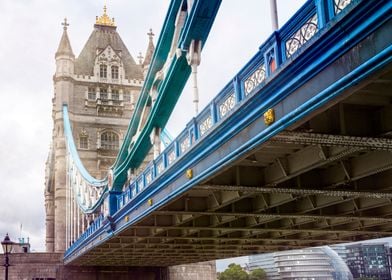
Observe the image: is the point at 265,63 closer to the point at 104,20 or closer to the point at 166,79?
the point at 166,79

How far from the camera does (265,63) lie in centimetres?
912

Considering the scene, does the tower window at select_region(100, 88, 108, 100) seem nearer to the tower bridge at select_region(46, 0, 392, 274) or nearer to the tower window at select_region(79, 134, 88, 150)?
the tower window at select_region(79, 134, 88, 150)

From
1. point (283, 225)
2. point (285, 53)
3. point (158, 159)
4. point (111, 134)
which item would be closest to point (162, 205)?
point (158, 159)

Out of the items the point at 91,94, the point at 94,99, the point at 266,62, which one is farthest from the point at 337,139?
the point at 91,94

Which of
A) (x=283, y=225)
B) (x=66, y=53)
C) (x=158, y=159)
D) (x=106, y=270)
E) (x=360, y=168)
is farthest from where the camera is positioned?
(x=66, y=53)

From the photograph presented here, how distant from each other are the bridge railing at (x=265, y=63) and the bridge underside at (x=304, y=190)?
861mm

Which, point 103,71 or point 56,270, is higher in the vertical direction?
point 103,71

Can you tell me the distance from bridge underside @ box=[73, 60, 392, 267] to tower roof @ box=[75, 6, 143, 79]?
38.3 m

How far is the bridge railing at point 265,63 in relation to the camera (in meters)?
7.53

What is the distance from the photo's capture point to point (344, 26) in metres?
6.95

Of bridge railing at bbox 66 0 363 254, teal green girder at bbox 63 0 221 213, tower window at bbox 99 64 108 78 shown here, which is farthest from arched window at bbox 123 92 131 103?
bridge railing at bbox 66 0 363 254

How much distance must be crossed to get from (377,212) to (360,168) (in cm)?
595

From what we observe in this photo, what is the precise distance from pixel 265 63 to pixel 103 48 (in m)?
59.5

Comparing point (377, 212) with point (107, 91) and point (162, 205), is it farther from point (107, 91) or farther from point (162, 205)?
point (107, 91)
